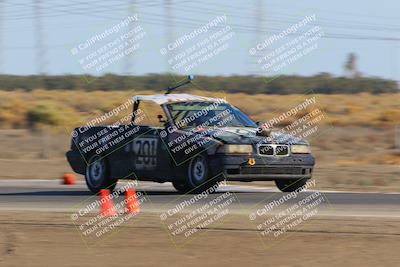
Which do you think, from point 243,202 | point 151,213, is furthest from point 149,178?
point 151,213

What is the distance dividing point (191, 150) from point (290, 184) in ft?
6.68

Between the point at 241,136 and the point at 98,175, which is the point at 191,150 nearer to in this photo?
the point at 241,136

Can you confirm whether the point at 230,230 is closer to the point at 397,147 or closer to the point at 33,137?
the point at 397,147

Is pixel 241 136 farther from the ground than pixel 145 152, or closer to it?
farther from the ground

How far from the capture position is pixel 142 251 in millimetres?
11242

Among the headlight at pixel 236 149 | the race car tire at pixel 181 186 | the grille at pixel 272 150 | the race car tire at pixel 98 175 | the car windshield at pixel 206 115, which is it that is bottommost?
the race car tire at pixel 181 186

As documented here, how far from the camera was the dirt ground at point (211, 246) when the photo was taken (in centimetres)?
1066

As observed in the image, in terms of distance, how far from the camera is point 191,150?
1722 centimetres

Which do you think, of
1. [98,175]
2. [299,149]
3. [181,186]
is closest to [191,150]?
[181,186]

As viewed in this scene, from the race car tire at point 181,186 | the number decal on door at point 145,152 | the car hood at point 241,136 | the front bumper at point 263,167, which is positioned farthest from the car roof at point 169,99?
the front bumper at point 263,167

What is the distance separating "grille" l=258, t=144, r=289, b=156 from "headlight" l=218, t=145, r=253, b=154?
186 millimetres

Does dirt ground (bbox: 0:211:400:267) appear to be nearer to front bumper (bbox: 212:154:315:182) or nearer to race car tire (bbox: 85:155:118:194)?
Result: front bumper (bbox: 212:154:315:182)

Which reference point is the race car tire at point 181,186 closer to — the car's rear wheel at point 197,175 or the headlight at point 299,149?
the car's rear wheel at point 197,175

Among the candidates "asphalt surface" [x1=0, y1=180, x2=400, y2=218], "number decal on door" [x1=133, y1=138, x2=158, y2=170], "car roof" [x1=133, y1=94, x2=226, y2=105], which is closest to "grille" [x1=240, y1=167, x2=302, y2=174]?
"asphalt surface" [x1=0, y1=180, x2=400, y2=218]
